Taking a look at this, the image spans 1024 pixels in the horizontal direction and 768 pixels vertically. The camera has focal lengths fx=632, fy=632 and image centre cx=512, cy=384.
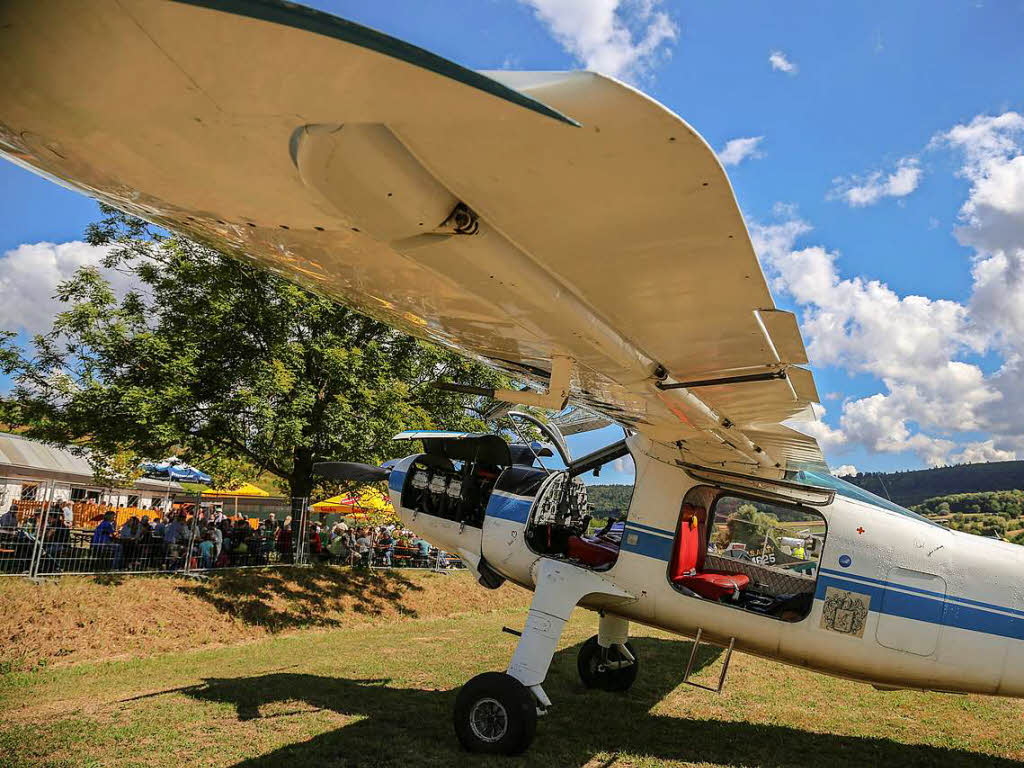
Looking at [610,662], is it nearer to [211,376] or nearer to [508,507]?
[508,507]

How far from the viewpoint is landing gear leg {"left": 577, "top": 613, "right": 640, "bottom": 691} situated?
28.6 ft

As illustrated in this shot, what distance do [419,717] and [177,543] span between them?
31.9 ft

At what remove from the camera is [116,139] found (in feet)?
6.35

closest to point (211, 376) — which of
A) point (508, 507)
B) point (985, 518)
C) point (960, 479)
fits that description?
point (508, 507)

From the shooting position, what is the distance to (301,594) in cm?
1499

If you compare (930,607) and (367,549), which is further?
(367,549)

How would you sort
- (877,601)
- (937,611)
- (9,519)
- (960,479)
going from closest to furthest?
(937,611) < (877,601) < (9,519) < (960,479)

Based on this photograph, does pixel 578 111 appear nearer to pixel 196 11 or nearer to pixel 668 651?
pixel 196 11

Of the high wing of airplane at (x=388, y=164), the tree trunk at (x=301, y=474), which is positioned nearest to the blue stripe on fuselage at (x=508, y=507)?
the high wing of airplane at (x=388, y=164)

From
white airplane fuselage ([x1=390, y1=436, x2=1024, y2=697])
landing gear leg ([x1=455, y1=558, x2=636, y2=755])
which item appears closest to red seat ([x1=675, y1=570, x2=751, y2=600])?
white airplane fuselage ([x1=390, y1=436, x2=1024, y2=697])

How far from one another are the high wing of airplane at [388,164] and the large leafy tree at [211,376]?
37.6ft

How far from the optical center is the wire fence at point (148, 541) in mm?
11852

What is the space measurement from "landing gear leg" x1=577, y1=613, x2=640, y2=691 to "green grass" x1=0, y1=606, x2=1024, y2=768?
20 centimetres

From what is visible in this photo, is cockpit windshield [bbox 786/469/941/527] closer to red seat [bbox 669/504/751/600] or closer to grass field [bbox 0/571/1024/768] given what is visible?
red seat [bbox 669/504/751/600]
